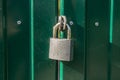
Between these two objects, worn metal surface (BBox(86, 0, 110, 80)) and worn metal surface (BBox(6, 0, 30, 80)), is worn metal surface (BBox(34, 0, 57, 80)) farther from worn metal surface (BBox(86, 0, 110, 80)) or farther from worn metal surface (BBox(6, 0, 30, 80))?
worn metal surface (BBox(86, 0, 110, 80))

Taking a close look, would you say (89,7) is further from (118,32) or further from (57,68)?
(57,68)

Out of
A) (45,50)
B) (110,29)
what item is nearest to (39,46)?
(45,50)

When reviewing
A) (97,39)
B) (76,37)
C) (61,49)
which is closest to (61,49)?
(61,49)

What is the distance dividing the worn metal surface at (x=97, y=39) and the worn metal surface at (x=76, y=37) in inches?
1.3

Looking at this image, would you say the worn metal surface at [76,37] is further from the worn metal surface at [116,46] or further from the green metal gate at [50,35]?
the worn metal surface at [116,46]

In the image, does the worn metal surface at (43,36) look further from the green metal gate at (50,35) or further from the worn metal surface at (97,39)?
the worn metal surface at (97,39)

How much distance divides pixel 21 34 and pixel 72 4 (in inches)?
13.8

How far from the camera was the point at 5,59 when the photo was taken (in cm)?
161

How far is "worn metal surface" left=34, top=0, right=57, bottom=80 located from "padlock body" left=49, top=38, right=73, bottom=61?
104 mm

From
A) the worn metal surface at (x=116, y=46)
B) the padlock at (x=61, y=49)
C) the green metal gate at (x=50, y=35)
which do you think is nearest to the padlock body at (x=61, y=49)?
the padlock at (x=61, y=49)

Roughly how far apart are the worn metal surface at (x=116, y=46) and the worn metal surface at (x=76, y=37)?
19cm

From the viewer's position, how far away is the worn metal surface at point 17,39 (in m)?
1.59

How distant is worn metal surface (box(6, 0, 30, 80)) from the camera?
5.23 feet

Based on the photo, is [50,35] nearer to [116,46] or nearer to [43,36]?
[43,36]
